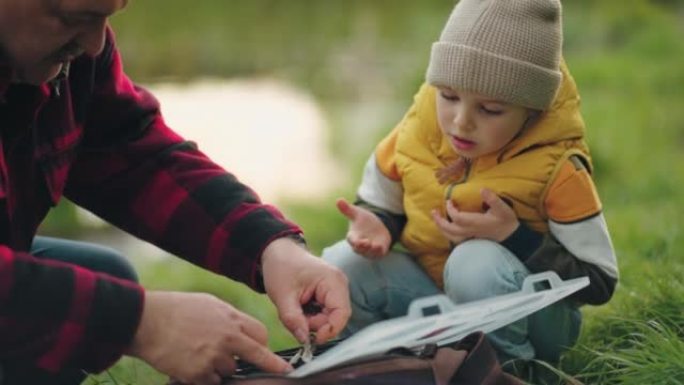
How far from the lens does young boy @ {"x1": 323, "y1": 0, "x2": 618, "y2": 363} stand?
8.57 feet

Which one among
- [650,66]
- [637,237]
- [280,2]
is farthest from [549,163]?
[280,2]

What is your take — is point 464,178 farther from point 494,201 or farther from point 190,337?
point 190,337

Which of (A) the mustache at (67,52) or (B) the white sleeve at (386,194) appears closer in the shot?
(A) the mustache at (67,52)

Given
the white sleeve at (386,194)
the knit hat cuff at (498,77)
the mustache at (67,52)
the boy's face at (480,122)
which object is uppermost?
the mustache at (67,52)

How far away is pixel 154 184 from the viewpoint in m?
2.54

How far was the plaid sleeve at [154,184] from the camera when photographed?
247cm

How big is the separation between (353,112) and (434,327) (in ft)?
19.5

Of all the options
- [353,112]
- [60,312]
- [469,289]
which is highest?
[60,312]

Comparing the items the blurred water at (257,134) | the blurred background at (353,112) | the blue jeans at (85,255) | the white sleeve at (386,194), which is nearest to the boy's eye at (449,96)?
the white sleeve at (386,194)

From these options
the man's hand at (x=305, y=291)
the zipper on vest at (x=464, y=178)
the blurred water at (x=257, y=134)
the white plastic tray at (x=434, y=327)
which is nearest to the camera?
the white plastic tray at (x=434, y=327)

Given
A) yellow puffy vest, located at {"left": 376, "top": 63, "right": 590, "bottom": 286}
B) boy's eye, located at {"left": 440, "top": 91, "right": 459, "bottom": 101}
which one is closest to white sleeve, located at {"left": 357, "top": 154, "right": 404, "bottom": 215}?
yellow puffy vest, located at {"left": 376, "top": 63, "right": 590, "bottom": 286}

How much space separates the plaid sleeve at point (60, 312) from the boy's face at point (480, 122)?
866 mm

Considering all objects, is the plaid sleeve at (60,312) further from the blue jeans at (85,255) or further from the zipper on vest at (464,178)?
A: the zipper on vest at (464,178)

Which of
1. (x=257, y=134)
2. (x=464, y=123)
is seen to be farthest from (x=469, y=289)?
(x=257, y=134)
